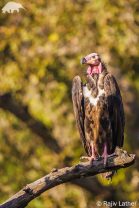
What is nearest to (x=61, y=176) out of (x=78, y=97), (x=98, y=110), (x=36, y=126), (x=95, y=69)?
(x=98, y=110)

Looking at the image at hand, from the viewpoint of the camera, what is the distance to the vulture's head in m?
9.40

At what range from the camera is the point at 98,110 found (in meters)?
9.69

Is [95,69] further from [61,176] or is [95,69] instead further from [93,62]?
[61,176]

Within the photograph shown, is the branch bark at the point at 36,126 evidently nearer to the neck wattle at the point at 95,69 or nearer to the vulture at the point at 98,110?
the vulture at the point at 98,110

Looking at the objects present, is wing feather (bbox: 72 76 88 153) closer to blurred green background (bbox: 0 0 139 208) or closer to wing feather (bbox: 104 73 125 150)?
wing feather (bbox: 104 73 125 150)

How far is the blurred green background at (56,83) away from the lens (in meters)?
17.5

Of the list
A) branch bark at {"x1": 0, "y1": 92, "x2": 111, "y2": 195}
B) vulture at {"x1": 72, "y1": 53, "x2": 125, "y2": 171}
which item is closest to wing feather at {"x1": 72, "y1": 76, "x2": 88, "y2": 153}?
vulture at {"x1": 72, "y1": 53, "x2": 125, "y2": 171}

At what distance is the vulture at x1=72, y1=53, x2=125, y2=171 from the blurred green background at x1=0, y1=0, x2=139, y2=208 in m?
6.33

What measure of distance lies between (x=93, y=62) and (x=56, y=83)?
31.4 ft

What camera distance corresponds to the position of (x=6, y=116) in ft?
64.6

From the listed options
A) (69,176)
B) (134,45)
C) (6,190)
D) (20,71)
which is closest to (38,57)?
(20,71)

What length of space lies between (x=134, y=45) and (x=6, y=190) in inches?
169

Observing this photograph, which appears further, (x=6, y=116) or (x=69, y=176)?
(x=6, y=116)

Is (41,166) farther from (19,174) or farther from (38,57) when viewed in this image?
(38,57)
